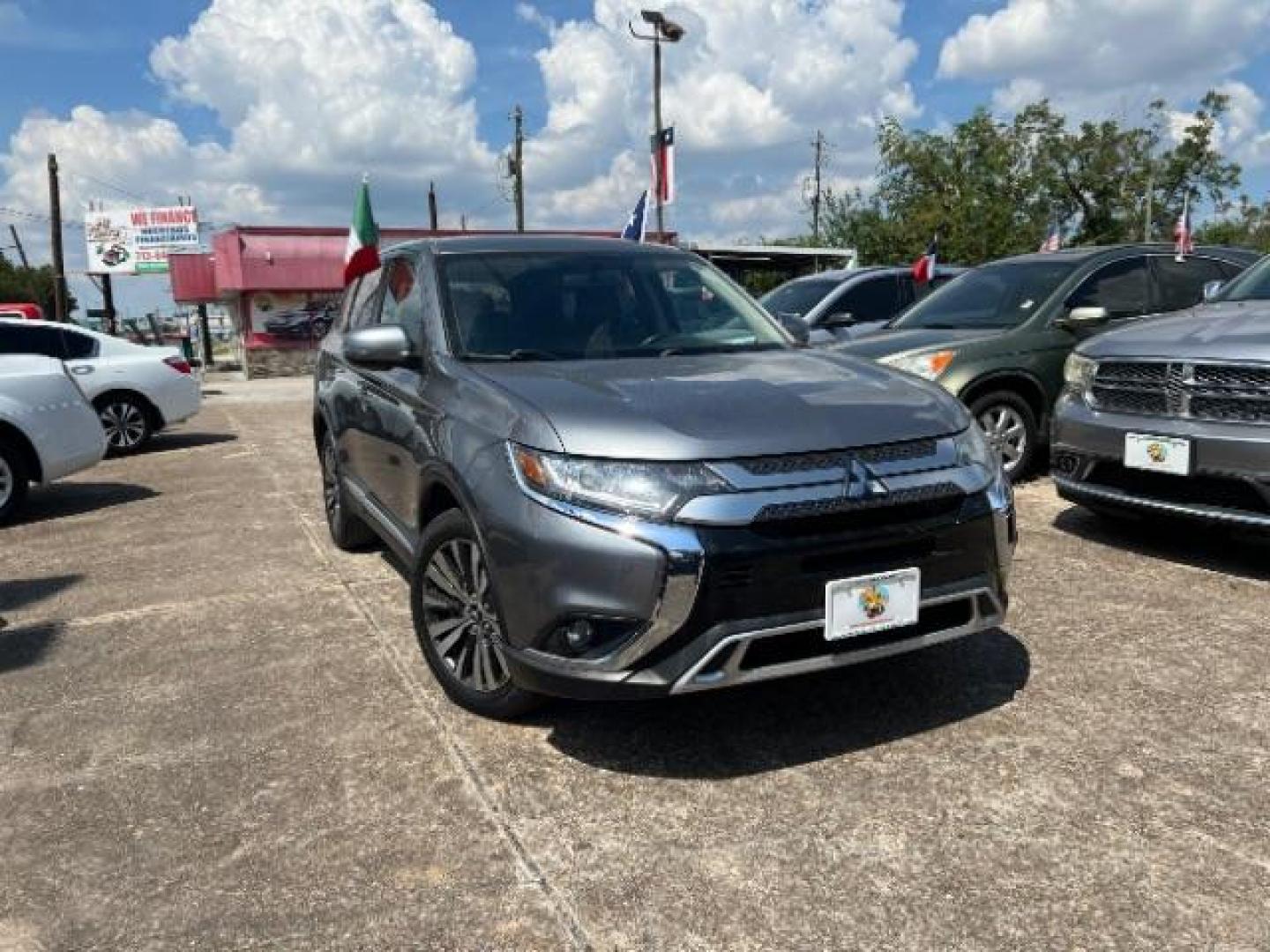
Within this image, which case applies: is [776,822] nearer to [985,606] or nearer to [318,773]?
[985,606]

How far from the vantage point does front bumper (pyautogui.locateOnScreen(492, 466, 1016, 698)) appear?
271cm

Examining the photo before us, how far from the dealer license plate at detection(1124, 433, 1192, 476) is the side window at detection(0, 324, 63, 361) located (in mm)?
9470

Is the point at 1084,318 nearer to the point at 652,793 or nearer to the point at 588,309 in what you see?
the point at 588,309

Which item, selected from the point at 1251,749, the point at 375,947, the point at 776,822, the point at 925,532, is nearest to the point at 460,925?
the point at 375,947

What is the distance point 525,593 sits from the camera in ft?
9.52

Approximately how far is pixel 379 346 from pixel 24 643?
88.3 inches

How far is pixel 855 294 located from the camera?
425 inches

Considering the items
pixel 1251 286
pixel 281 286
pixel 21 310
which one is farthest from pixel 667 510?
pixel 281 286

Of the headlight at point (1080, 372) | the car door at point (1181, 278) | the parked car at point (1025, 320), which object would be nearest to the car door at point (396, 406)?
the headlight at point (1080, 372)

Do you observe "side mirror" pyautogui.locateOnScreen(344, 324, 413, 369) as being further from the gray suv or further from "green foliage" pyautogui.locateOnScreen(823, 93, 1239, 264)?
"green foliage" pyautogui.locateOnScreen(823, 93, 1239, 264)

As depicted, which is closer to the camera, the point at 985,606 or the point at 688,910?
the point at 688,910

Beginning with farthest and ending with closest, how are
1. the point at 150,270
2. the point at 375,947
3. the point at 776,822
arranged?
the point at 150,270 → the point at 776,822 → the point at 375,947

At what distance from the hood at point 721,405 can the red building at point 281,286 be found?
24080 millimetres

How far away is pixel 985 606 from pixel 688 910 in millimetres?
1372
